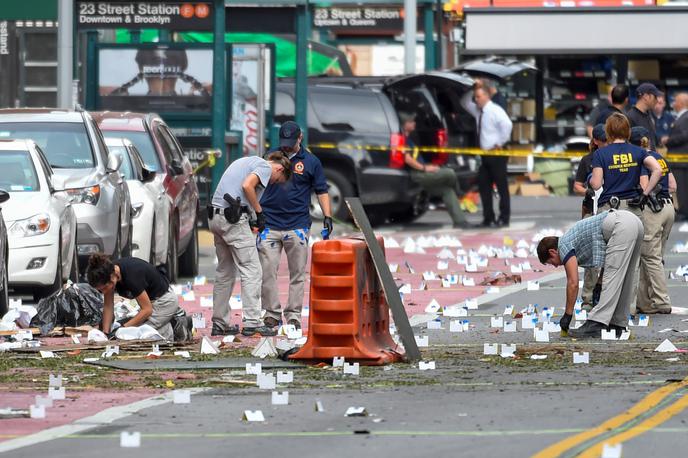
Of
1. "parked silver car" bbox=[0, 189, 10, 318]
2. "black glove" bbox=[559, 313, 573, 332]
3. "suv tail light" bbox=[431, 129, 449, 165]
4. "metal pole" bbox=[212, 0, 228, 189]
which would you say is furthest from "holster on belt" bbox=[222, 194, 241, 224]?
"suv tail light" bbox=[431, 129, 449, 165]

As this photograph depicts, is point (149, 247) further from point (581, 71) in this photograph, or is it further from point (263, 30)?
point (581, 71)

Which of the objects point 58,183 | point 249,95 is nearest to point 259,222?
point 58,183

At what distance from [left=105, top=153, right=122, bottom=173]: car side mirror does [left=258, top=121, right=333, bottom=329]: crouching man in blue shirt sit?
3.25 metres

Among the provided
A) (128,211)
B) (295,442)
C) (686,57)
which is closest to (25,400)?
(295,442)

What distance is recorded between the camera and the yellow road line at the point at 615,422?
29.5ft

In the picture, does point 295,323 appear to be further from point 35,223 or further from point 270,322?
point 35,223

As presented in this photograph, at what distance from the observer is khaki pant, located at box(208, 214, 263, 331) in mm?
15367

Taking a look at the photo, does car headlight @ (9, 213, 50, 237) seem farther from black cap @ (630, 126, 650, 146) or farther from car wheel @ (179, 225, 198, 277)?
black cap @ (630, 126, 650, 146)

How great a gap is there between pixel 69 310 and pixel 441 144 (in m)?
14.4

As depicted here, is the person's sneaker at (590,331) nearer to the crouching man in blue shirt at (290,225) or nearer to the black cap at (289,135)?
the crouching man in blue shirt at (290,225)

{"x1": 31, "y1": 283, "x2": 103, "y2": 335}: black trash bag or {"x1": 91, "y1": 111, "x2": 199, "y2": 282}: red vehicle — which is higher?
{"x1": 91, "y1": 111, "x2": 199, "y2": 282}: red vehicle

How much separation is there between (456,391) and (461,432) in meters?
1.64

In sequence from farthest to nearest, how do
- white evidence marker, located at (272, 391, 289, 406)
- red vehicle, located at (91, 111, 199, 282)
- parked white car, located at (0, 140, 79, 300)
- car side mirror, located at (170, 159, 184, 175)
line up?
car side mirror, located at (170, 159, 184, 175) → red vehicle, located at (91, 111, 199, 282) → parked white car, located at (0, 140, 79, 300) → white evidence marker, located at (272, 391, 289, 406)

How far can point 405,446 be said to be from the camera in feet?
30.2
